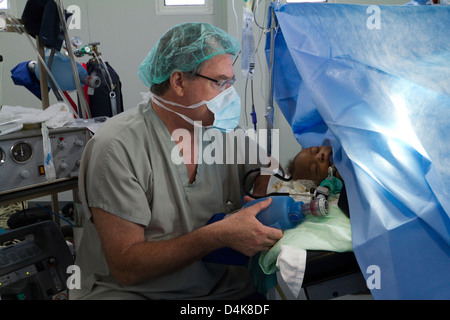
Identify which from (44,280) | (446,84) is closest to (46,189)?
(44,280)

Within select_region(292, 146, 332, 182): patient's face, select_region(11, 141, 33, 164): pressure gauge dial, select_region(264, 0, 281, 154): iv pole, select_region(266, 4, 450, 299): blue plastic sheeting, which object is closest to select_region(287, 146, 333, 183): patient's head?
select_region(292, 146, 332, 182): patient's face

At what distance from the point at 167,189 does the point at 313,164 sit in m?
0.71

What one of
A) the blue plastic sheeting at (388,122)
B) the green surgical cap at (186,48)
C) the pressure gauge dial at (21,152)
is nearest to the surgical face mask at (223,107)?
the green surgical cap at (186,48)

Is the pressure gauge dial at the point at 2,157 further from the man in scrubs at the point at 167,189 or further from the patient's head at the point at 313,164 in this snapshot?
the patient's head at the point at 313,164

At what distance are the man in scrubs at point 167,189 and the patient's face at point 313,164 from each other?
1.51ft

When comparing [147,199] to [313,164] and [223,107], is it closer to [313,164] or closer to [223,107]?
[223,107]

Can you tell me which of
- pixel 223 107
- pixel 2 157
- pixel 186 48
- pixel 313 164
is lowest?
pixel 313 164

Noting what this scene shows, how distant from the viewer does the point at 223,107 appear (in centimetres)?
131

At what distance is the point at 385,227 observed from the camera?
0.84m

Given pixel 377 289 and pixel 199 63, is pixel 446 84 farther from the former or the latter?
pixel 199 63

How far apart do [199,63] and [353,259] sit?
0.75 meters

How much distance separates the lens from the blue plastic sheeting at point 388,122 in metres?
0.83

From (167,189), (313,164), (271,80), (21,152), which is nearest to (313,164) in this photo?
(313,164)

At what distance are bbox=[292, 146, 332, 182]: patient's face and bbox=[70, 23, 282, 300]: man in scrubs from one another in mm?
461
